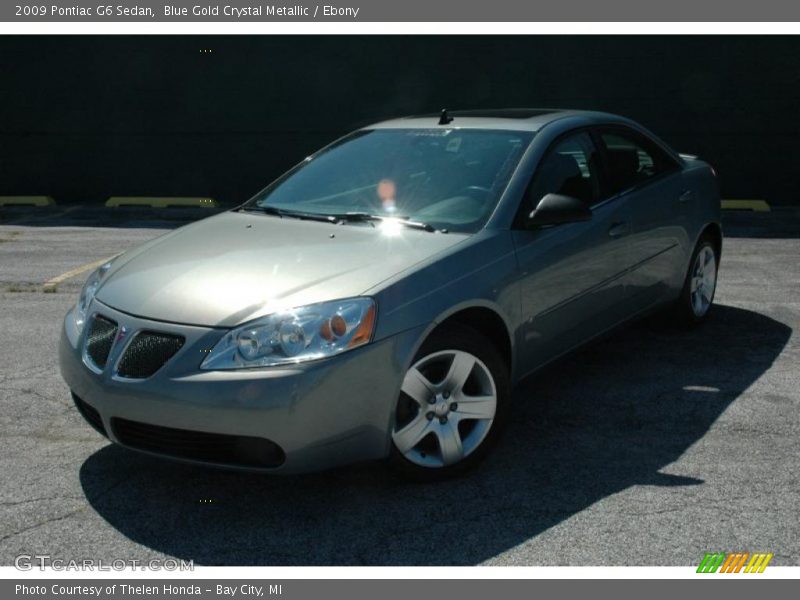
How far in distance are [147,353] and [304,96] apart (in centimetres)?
1078

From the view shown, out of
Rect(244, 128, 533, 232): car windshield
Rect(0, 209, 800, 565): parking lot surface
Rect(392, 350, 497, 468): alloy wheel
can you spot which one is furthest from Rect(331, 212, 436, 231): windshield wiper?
Rect(0, 209, 800, 565): parking lot surface

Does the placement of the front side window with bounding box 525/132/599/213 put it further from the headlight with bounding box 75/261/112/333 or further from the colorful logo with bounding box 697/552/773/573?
the headlight with bounding box 75/261/112/333

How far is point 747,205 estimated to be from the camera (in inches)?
514

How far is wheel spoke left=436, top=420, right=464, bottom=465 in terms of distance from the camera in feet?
13.3

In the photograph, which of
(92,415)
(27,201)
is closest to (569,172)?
(92,415)

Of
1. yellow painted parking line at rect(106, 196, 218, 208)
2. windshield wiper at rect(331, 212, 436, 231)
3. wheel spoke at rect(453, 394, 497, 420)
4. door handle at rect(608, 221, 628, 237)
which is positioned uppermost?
windshield wiper at rect(331, 212, 436, 231)

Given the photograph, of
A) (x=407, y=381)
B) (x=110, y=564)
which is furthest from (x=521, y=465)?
(x=110, y=564)

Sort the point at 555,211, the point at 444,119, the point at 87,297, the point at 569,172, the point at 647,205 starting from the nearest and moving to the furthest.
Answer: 1. the point at 87,297
2. the point at 555,211
3. the point at 569,172
4. the point at 444,119
5. the point at 647,205

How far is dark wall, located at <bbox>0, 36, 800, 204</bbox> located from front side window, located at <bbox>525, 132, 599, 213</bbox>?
8313 mm

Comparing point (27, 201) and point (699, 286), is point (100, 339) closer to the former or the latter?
point (699, 286)

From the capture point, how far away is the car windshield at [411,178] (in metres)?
4.70

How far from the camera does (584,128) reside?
548 cm

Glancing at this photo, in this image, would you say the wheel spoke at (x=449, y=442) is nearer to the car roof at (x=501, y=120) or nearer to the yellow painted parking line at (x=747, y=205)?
the car roof at (x=501, y=120)

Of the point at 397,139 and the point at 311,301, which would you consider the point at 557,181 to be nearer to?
the point at 397,139
